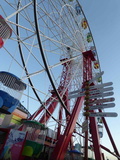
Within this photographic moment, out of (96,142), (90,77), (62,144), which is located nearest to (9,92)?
(62,144)

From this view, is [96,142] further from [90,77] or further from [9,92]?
[9,92]

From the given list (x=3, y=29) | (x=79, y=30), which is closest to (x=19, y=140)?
(x=3, y=29)

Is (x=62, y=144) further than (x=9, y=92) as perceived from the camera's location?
Yes

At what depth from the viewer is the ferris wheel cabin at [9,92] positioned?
17.3 ft

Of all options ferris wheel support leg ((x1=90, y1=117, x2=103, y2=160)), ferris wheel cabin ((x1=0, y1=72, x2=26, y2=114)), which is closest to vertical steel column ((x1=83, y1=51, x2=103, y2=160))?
ferris wheel support leg ((x1=90, y1=117, x2=103, y2=160))

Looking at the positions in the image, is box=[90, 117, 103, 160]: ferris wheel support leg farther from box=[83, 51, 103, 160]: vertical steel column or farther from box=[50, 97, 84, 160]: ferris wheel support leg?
box=[50, 97, 84, 160]: ferris wheel support leg

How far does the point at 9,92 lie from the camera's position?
→ 5.48 metres

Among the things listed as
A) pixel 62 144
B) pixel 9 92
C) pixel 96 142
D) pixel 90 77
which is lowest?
pixel 62 144

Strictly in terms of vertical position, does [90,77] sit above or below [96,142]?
above

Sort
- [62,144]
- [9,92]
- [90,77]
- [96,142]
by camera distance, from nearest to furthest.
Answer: [9,92] < [62,144] < [96,142] < [90,77]

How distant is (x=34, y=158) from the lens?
26.1 ft

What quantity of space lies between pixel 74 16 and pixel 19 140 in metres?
13.1

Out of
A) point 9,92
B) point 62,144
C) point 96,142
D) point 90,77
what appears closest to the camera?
point 9,92

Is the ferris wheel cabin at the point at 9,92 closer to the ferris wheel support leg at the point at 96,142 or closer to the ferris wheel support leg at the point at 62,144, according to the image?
the ferris wheel support leg at the point at 62,144
